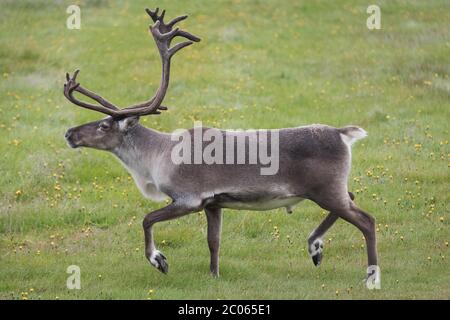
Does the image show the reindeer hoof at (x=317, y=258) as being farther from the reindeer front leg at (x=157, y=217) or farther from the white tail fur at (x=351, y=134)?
the reindeer front leg at (x=157, y=217)

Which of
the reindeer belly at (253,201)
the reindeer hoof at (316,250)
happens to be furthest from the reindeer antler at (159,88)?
the reindeer hoof at (316,250)

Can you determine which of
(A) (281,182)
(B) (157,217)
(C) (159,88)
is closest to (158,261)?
(B) (157,217)

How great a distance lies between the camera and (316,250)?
10695 millimetres

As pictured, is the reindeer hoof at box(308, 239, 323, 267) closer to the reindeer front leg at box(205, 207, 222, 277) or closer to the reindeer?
the reindeer

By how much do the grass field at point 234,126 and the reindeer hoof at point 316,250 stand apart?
0.71ft

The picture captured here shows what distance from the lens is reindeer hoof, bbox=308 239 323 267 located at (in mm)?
10695

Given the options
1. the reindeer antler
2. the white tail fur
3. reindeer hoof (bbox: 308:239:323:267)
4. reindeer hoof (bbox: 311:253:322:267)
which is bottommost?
reindeer hoof (bbox: 311:253:322:267)

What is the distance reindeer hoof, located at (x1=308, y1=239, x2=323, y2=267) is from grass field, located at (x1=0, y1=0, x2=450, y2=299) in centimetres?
22

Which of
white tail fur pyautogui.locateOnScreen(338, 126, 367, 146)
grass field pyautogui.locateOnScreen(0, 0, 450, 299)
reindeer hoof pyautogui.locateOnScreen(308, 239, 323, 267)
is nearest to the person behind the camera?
white tail fur pyautogui.locateOnScreen(338, 126, 367, 146)

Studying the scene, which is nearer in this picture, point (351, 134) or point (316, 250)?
point (351, 134)

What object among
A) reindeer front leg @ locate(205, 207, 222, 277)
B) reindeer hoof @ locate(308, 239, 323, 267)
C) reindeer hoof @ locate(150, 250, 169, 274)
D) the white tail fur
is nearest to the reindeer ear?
reindeer front leg @ locate(205, 207, 222, 277)

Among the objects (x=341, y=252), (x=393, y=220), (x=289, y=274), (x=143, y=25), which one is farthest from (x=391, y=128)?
(x=143, y=25)

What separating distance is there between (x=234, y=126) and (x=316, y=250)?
6011 millimetres

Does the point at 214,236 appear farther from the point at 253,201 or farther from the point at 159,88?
the point at 159,88
